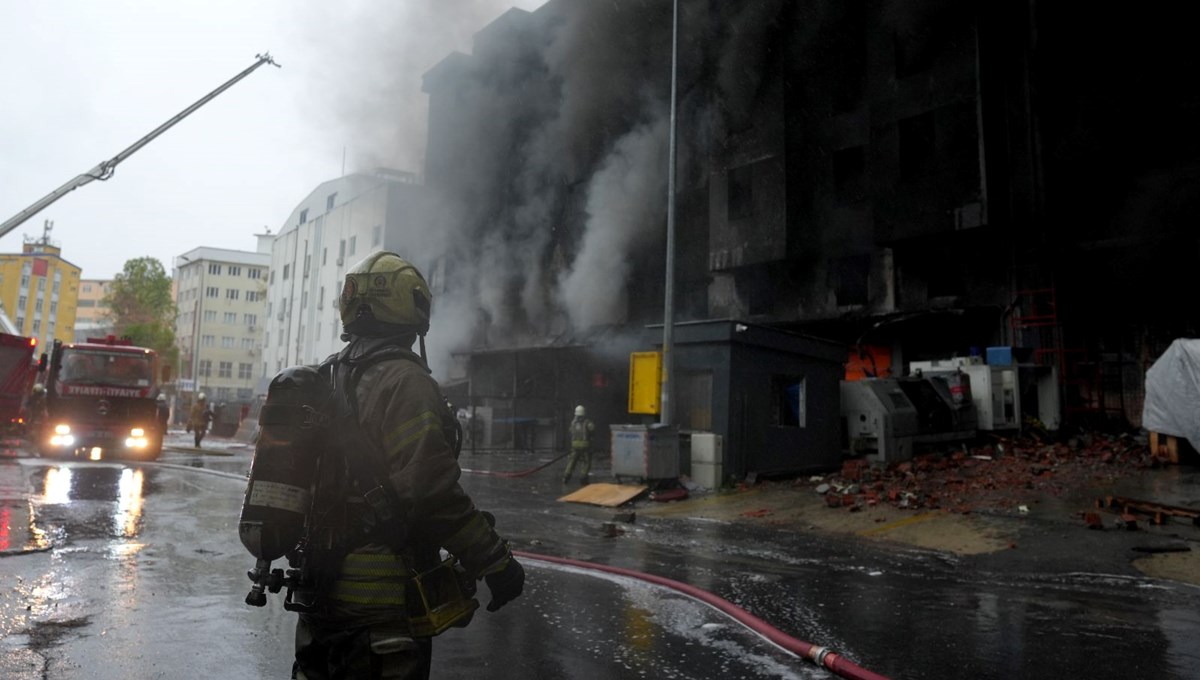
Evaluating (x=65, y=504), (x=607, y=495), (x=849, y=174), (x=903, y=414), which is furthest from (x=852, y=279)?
(x=65, y=504)

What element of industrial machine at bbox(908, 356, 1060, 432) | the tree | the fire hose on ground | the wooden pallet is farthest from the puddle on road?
the tree

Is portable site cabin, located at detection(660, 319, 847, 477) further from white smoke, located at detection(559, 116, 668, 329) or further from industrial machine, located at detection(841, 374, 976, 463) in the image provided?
white smoke, located at detection(559, 116, 668, 329)

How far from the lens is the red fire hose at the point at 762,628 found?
3.41m

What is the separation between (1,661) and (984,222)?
1817 cm

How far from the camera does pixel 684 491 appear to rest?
11.5m

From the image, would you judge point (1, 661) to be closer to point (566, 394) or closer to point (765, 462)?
point (765, 462)

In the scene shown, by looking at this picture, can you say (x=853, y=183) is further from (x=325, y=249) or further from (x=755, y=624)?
(x=325, y=249)

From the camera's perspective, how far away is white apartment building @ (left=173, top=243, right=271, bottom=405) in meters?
66.6

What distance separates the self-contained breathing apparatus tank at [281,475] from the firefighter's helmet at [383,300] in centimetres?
27

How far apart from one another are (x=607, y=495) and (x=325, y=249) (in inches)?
1413

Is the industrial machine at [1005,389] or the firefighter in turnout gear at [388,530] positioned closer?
the firefighter in turnout gear at [388,530]

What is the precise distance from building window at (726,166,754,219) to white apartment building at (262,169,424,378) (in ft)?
44.8

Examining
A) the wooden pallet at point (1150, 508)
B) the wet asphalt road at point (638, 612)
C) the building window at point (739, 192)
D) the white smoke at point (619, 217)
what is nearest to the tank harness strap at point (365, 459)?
the wet asphalt road at point (638, 612)

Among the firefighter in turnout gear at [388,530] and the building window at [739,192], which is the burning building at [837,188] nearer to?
the building window at [739,192]
